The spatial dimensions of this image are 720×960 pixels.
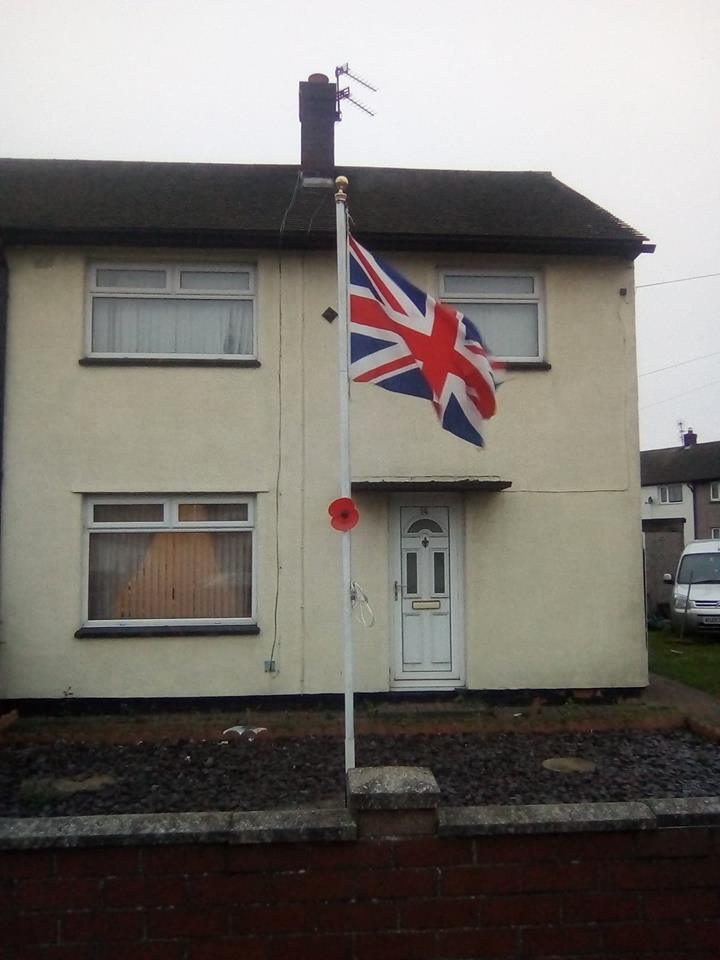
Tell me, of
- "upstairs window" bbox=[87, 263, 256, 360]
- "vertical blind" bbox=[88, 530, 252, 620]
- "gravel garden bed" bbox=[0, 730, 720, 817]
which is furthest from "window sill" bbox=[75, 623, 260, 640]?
"upstairs window" bbox=[87, 263, 256, 360]

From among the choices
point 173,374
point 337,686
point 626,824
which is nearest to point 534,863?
point 626,824

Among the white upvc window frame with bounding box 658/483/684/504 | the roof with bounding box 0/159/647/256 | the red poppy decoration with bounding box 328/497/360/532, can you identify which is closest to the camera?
the red poppy decoration with bounding box 328/497/360/532

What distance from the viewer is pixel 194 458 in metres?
8.02

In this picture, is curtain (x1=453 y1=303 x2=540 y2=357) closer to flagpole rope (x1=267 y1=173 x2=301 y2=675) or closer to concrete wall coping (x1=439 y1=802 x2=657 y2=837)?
flagpole rope (x1=267 y1=173 x2=301 y2=675)

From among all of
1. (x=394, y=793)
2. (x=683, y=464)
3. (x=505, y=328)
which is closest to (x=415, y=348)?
(x=394, y=793)

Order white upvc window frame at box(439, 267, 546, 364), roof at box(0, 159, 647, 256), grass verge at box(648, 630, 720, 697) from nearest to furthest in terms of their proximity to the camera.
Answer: roof at box(0, 159, 647, 256)
white upvc window frame at box(439, 267, 546, 364)
grass verge at box(648, 630, 720, 697)

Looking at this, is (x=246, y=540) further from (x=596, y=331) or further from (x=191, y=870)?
(x=191, y=870)

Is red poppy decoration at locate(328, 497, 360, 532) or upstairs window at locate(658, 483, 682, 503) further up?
upstairs window at locate(658, 483, 682, 503)

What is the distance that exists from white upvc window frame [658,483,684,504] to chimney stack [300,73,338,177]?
31.6 m

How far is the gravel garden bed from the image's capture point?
5.30m

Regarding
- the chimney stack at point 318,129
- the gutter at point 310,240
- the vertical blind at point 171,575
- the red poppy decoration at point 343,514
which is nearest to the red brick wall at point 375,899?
the red poppy decoration at point 343,514

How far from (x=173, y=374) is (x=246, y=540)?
1.95 meters

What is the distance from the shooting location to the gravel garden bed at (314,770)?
5297mm

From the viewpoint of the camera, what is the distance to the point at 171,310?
8.30 metres
